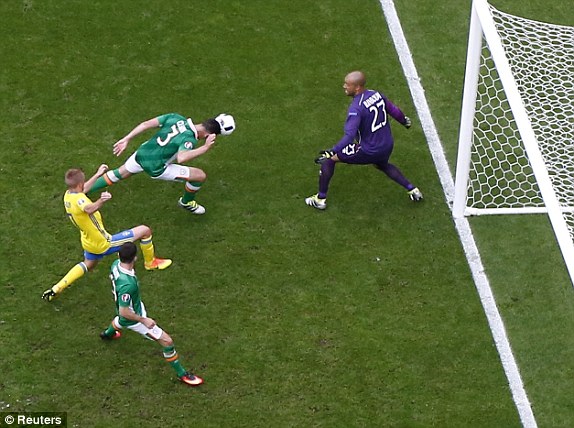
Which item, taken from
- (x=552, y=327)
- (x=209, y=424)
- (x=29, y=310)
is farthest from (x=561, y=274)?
(x=29, y=310)

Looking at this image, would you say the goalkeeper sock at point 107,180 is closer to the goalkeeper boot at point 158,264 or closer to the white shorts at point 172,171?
the white shorts at point 172,171

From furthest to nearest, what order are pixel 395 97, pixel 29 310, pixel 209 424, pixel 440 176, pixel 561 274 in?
pixel 395 97
pixel 440 176
pixel 561 274
pixel 29 310
pixel 209 424

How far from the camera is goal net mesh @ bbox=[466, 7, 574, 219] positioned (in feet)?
37.3

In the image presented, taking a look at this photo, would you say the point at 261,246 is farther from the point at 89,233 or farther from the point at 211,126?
the point at 89,233

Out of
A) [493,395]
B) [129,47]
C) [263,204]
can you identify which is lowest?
[493,395]

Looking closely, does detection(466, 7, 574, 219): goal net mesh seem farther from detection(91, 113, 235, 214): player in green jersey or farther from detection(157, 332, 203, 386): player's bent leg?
detection(157, 332, 203, 386): player's bent leg

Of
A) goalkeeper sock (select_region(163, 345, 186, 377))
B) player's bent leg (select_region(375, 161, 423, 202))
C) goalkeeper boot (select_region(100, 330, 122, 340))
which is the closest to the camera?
A: goalkeeper sock (select_region(163, 345, 186, 377))

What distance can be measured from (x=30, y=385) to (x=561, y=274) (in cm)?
552

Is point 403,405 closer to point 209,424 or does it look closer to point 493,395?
point 493,395

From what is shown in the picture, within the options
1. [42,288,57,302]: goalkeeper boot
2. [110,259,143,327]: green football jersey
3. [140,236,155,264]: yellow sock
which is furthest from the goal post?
[42,288,57,302]: goalkeeper boot

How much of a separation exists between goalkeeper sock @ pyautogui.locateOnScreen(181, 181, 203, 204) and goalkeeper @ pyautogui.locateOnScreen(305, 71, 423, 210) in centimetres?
127

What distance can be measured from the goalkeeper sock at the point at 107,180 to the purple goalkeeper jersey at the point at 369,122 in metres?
2.33

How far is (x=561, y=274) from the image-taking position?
1062 cm

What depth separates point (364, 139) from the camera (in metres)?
10.7
